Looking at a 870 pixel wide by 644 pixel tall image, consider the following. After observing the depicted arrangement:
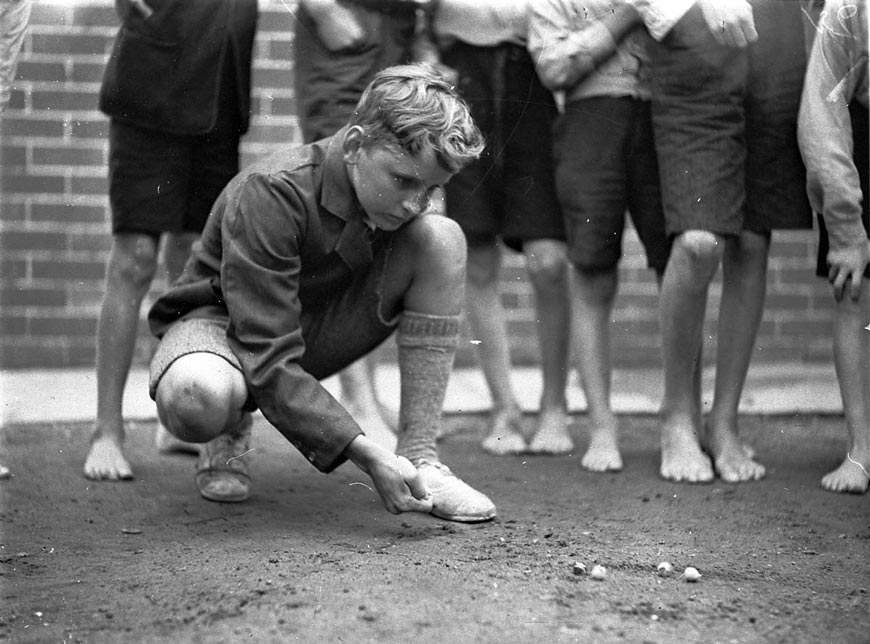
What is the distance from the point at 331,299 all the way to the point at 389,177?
397 mm

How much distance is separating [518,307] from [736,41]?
1.88 meters

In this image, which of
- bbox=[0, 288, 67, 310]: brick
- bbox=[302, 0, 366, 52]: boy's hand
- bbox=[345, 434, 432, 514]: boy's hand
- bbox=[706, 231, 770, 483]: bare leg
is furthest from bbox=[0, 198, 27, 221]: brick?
bbox=[706, 231, 770, 483]: bare leg

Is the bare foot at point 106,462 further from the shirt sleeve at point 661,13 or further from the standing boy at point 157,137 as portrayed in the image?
the shirt sleeve at point 661,13

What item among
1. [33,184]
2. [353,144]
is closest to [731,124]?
[353,144]

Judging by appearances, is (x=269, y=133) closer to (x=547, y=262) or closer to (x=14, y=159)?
(x=14, y=159)

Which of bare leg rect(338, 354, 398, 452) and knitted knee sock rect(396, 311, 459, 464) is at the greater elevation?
knitted knee sock rect(396, 311, 459, 464)

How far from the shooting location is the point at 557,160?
10.8 feet

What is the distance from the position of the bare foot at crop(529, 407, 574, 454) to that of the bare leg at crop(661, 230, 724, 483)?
31 cm

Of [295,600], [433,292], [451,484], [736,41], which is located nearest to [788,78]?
[736,41]

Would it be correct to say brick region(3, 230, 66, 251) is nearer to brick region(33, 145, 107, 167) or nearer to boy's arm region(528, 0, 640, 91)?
brick region(33, 145, 107, 167)

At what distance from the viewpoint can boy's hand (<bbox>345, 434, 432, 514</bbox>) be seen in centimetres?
244

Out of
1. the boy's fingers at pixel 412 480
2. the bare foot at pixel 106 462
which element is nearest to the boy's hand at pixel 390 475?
the boy's fingers at pixel 412 480

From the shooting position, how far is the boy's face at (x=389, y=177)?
2541mm

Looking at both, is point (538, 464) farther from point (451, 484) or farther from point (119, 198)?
point (119, 198)
